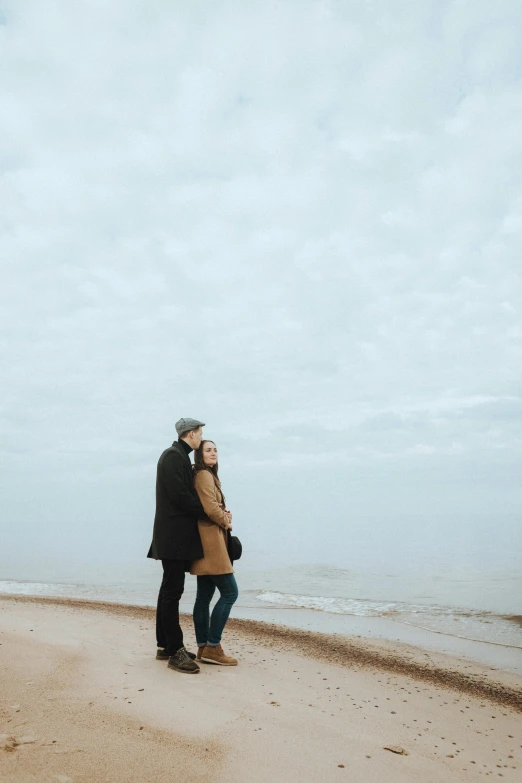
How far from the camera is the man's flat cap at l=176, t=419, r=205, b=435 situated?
205 inches

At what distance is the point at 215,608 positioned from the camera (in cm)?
523

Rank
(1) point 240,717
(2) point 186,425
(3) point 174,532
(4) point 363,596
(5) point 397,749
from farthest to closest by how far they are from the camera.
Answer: (4) point 363,596, (2) point 186,425, (3) point 174,532, (1) point 240,717, (5) point 397,749

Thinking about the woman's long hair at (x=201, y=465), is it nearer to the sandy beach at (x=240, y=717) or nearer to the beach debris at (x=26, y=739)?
the sandy beach at (x=240, y=717)

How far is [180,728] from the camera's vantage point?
3359 mm

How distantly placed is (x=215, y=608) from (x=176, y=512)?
3.42 feet

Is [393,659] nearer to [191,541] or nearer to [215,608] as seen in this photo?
[215,608]

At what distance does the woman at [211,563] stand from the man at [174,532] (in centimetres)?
9

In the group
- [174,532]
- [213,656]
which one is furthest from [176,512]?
[213,656]

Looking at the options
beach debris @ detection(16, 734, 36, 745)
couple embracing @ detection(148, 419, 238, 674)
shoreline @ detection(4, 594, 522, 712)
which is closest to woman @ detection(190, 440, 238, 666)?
couple embracing @ detection(148, 419, 238, 674)

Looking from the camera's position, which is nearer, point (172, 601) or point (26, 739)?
point (26, 739)

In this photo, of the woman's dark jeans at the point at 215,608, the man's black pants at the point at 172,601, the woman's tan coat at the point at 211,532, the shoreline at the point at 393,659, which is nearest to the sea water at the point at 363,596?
the shoreline at the point at 393,659

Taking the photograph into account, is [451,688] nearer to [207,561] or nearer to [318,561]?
[207,561]

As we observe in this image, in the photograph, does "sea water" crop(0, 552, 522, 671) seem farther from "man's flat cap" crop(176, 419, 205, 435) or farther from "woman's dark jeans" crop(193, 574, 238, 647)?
"man's flat cap" crop(176, 419, 205, 435)

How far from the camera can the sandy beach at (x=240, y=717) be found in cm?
290
